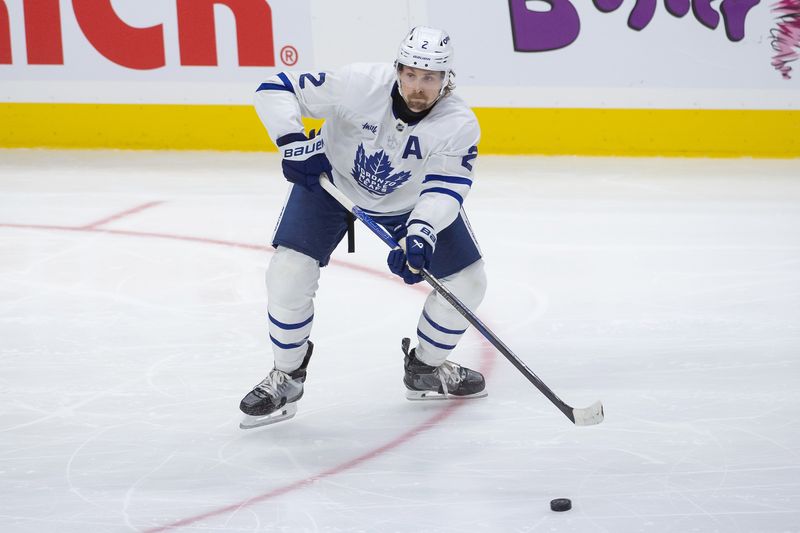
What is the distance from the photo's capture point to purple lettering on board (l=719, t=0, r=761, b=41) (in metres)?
5.68

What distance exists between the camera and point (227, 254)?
429 centimetres

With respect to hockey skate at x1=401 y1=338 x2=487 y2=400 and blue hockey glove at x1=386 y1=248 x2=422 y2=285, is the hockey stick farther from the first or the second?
hockey skate at x1=401 y1=338 x2=487 y2=400

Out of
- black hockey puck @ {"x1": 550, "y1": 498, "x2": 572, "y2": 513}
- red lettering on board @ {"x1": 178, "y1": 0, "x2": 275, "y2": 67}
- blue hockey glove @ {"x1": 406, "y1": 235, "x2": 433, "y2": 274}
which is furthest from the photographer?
red lettering on board @ {"x1": 178, "y1": 0, "x2": 275, "y2": 67}

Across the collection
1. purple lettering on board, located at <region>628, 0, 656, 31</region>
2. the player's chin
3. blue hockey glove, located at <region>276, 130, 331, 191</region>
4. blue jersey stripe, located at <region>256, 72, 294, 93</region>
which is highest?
blue jersey stripe, located at <region>256, 72, 294, 93</region>

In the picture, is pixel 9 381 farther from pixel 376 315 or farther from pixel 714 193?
pixel 714 193

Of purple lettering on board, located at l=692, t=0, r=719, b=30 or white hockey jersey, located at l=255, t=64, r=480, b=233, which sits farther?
purple lettering on board, located at l=692, t=0, r=719, b=30

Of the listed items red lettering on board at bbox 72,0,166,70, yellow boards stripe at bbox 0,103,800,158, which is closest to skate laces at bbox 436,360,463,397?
yellow boards stripe at bbox 0,103,800,158

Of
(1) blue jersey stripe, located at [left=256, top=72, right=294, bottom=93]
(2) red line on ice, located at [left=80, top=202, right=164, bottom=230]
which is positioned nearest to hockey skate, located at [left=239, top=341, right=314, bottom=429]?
(1) blue jersey stripe, located at [left=256, top=72, right=294, bottom=93]

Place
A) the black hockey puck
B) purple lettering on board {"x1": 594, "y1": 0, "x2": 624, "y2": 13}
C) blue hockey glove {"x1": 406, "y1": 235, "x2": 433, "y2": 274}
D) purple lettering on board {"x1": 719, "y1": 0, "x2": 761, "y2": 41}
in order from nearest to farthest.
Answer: the black hockey puck
blue hockey glove {"x1": 406, "y1": 235, "x2": 433, "y2": 274}
purple lettering on board {"x1": 719, "y1": 0, "x2": 761, "y2": 41}
purple lettering on board {"x1": 594, "y1": 0, "x2": 624, "y2": 13}

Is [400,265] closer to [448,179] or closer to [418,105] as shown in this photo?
[448,179]

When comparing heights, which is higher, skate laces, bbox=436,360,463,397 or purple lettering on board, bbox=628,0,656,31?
purple lettering on board, bbox=628,0,656,31

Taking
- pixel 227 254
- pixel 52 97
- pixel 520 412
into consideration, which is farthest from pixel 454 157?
pixel 52 97

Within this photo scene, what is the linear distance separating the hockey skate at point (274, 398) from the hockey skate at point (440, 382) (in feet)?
0.90

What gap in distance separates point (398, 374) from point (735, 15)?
3453 mm
